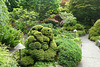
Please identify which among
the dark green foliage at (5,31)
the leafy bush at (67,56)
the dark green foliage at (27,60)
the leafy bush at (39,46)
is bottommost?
the leafy bush at (67,56)

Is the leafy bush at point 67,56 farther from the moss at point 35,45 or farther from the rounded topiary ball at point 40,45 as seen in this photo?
the moss at point 35,45

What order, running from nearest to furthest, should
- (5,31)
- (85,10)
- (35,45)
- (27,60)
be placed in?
(5,31), (27,60), (35,45), (85,10)

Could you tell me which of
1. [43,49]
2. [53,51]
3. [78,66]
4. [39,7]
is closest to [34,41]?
[43,49]

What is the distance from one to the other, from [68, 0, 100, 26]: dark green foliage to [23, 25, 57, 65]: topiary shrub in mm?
9311

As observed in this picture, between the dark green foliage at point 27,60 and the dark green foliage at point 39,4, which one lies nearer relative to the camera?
the dark green foliage at point 27,60

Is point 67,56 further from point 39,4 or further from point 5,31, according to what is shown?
point 39,4

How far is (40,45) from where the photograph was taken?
4293 mm

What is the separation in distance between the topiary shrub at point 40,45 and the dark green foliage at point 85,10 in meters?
9.31

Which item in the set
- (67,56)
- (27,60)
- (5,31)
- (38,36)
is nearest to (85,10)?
(67,56)

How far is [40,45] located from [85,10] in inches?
420

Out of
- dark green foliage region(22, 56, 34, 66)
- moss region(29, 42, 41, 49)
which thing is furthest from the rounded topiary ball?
dark green foliage region(22, 56, 34, 66)

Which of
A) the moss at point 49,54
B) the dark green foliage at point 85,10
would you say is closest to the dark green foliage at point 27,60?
the moss at point 49,54

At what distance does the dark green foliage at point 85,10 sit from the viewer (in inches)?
491

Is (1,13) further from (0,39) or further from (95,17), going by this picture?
(95,17)
